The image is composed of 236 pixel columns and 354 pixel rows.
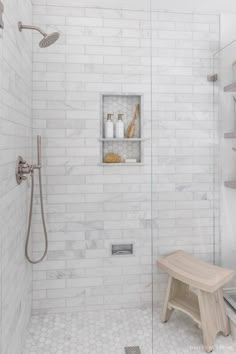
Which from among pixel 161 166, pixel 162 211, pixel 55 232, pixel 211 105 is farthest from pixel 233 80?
pixel 55 232

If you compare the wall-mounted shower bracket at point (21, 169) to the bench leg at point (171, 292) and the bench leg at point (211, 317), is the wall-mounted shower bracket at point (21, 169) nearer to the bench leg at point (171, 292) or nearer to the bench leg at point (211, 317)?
the bench leg at point (171, 292)

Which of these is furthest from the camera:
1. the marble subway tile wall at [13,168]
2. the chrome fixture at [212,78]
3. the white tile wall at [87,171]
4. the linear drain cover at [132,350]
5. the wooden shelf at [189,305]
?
the white tile wall at [87,171]

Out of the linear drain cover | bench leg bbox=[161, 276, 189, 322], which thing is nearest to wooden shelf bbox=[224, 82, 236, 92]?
bench leg bbox=[161, 276, 189, 322]

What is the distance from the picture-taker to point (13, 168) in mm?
1827

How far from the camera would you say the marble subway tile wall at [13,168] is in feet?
5.30

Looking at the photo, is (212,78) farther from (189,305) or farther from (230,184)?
(189,305)

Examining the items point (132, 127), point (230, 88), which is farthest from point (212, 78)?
point (132, 127)

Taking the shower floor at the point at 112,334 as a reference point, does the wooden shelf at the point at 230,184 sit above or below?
above

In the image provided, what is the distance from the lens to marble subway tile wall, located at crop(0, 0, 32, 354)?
1.61m

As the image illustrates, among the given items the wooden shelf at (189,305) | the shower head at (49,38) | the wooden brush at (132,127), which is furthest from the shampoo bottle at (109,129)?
the wooden shelf at (189,305)

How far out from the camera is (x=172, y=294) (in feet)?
6.35

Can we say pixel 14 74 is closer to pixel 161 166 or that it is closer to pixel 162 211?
pixel 161 166

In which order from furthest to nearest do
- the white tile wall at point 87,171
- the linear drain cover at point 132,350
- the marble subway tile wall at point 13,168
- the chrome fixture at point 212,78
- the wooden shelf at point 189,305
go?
1. the white tile wall at point 87,171
2. the linear drain cover at point 132,350
3. the wooden shelf at point 189,305
4. the chrome fixture at point 212,78
5. the marble subway tile wall at point 13,168

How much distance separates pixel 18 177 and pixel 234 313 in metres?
1.55
